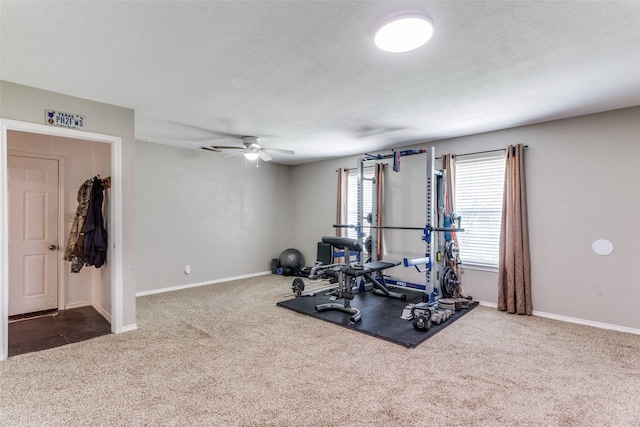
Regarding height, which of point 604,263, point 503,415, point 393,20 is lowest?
point 503,415

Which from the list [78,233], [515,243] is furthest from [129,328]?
[515,243]

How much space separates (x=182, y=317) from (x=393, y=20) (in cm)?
385

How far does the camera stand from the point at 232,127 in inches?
165

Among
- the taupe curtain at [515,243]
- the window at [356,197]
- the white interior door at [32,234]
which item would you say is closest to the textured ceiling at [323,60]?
the taupe curtain at [515,243]

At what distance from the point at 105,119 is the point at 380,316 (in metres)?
3.83

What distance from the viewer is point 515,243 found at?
4020mm

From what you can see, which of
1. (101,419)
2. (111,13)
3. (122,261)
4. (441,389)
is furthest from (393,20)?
(122,261)

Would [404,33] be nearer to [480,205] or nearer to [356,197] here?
[480,205]

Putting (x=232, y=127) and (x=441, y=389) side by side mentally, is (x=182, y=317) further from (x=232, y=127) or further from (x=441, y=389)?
(x=441, y=389)

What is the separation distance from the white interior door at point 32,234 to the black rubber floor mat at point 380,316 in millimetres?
3132

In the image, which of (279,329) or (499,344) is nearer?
(499,344)

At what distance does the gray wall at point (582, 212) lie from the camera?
339cm

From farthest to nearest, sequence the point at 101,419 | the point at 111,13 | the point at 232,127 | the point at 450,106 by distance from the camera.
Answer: the point at 232,127 → the point at 450,106 → the point at 101,419 → the point at 111,13

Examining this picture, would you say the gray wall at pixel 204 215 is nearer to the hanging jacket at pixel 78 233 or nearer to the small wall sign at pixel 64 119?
the hanging jacket at pixel 78 233
